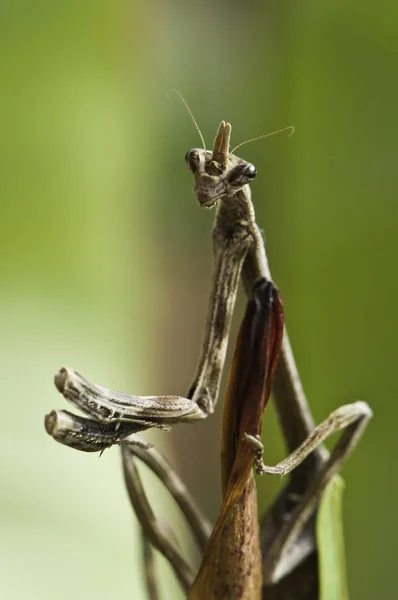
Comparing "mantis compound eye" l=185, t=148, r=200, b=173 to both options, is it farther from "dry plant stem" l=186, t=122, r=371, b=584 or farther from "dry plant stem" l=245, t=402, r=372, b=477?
"dry plant stem" l=245, t=402, r=372, b=477

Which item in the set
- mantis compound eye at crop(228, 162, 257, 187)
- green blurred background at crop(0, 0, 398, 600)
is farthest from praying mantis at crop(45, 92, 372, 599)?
green blurred background at crop(0, 0, 398, 600)

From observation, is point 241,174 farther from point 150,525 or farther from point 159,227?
point 159,227

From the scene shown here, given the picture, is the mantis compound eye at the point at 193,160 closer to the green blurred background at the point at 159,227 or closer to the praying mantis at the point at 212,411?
the praying mantis at the point at 212,411

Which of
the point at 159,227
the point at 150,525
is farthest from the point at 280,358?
the point at 159,227

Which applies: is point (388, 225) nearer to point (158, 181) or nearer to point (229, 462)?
point (158, 181)

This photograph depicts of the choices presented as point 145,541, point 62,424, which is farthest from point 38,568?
point 62,424

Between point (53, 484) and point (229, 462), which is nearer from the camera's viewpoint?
point (229, 462)
